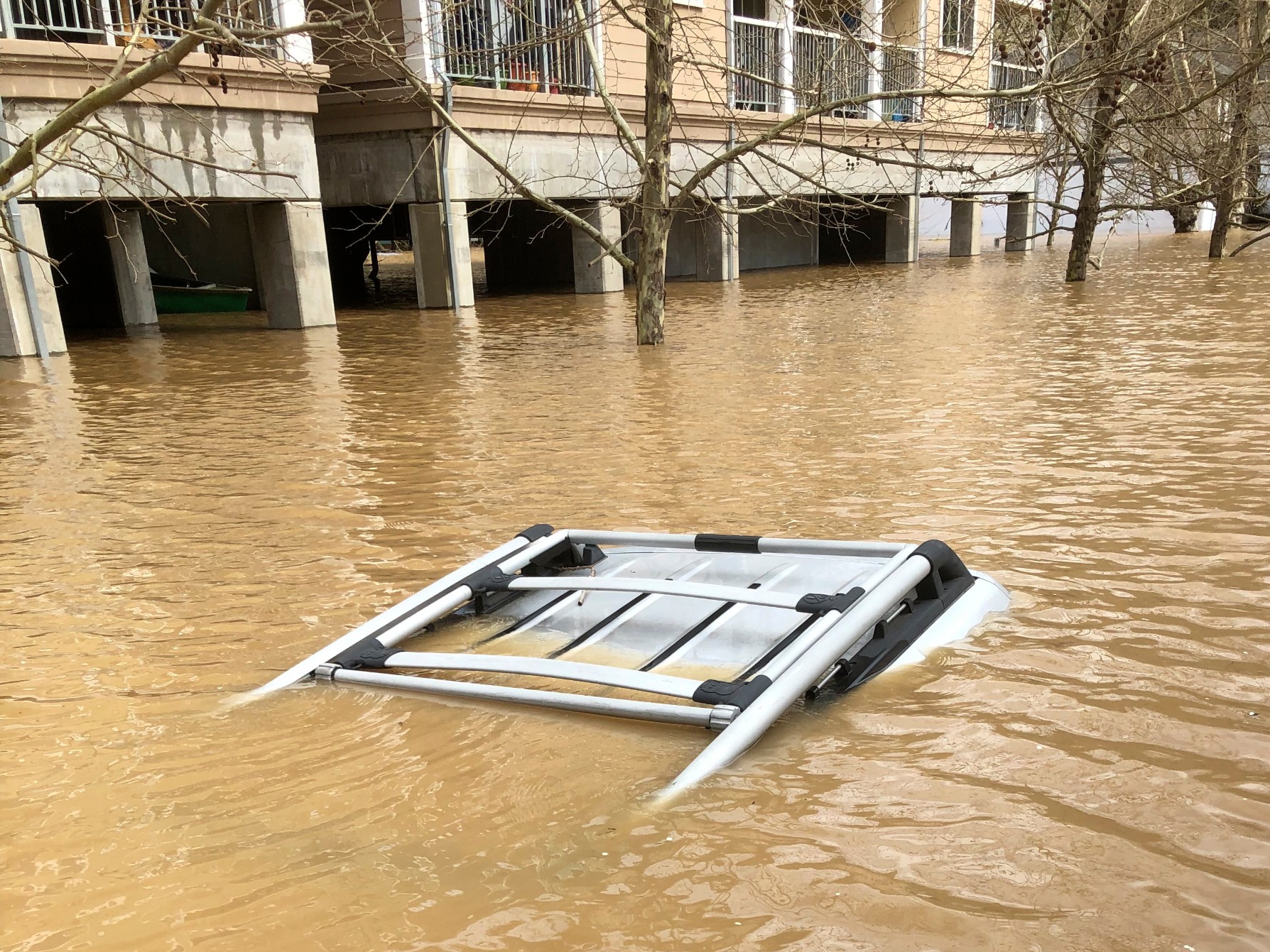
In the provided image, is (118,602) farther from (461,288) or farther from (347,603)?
(461,288)

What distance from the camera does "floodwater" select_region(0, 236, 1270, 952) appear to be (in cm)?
237

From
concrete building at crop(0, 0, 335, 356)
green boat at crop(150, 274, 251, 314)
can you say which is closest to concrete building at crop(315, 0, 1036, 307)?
concrete building at crop(0, 0, 335, 356)

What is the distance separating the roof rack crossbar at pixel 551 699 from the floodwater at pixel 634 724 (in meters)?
0.06

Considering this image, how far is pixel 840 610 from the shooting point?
3.38m

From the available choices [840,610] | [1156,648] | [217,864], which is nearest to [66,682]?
[217,864]

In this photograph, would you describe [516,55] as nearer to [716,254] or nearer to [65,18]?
[65,18]

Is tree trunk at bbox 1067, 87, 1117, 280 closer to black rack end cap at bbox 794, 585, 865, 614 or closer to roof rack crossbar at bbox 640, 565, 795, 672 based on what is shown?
roof rack crossbar at bbox 640, 565, 795, 672

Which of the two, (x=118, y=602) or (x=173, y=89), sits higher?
(x=173, y=89)

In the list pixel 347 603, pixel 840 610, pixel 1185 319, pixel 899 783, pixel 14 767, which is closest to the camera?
pixel 899 783

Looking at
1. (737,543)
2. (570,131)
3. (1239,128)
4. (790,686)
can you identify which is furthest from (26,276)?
(1239,128)

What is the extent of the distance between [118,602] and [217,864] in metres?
2.06

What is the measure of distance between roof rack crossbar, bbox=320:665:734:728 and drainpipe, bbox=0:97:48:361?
8874 millimetres

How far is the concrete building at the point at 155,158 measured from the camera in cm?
1073

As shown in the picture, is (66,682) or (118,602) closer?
(66,682)
